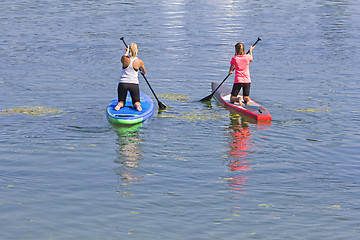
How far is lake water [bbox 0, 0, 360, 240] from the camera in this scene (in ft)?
26.0

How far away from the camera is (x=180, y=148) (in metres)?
11.4

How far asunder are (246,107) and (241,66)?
3.56 feet

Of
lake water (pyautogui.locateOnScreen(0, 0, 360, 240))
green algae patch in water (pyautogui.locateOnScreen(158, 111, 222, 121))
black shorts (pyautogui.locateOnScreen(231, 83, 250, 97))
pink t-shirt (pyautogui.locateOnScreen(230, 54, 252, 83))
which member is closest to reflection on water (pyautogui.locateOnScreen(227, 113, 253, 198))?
lake water (pyautogui.locateOnScreen(0, 0, 360, 240))

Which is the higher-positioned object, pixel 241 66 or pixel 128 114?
pixel 241 66

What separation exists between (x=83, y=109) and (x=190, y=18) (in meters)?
21.9

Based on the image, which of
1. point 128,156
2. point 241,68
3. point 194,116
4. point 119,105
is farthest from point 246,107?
point 128,156

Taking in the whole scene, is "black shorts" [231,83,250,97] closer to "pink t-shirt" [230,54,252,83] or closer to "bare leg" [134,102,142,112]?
"pink t-shirt" [230,54,252,83]

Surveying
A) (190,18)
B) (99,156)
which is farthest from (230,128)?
(190,18)

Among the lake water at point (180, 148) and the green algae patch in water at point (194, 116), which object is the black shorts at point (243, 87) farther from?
the green algae patch in water at point (194, 116)

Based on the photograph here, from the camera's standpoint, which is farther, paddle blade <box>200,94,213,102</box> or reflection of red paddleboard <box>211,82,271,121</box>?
paddle blade <box>200,94,213,102</box>

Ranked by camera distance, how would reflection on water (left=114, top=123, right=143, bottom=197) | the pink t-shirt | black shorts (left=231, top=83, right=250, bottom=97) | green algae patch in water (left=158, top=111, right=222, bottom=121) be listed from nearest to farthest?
reflection on water (left=114, top=123, right=143, bottom=197) → green algae patch in water (left=158, top=111, right=222, bottom=121) → the pink t-shirt → black shorts (left=231, top=83, right=250, bottom=97)

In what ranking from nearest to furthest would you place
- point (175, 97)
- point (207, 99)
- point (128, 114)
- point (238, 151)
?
point (238, 151) < point (128, 114) < point (207, 99) < point (175, 97)

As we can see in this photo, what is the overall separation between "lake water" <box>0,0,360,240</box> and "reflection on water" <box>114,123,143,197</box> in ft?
0.12

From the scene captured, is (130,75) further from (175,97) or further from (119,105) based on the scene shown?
(175,97)
